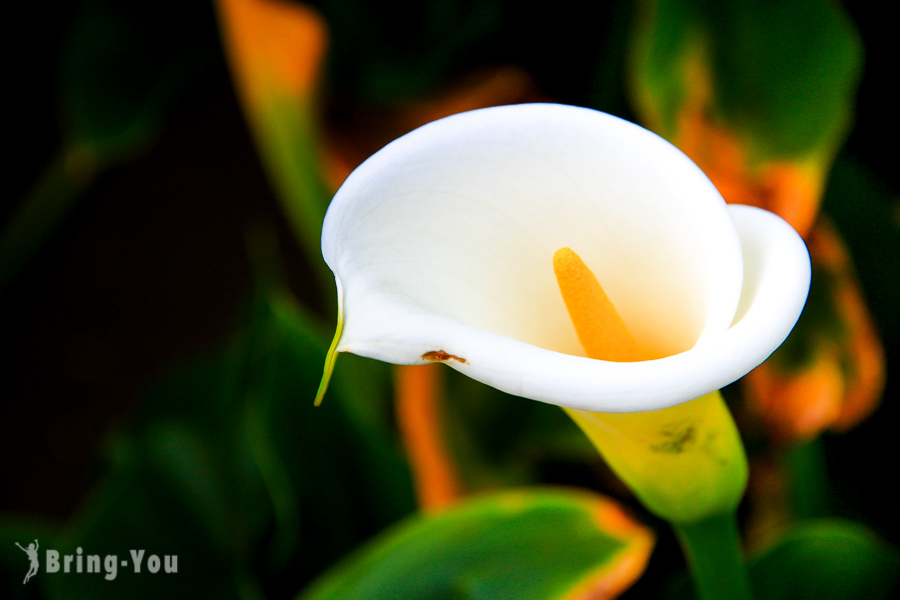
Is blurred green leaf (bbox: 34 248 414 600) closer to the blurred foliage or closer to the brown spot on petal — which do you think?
the blurred foliage

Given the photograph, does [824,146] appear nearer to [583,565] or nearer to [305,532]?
[583,565]

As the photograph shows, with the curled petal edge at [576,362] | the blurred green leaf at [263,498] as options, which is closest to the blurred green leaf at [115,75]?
the blurred green leaf at [263,498]

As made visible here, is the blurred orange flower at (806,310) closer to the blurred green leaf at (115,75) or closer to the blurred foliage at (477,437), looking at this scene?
the blurred foliage at (477,437)

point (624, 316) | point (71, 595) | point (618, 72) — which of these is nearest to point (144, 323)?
point (71, 595)

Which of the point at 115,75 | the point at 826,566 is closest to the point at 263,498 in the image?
the point at 826,566
